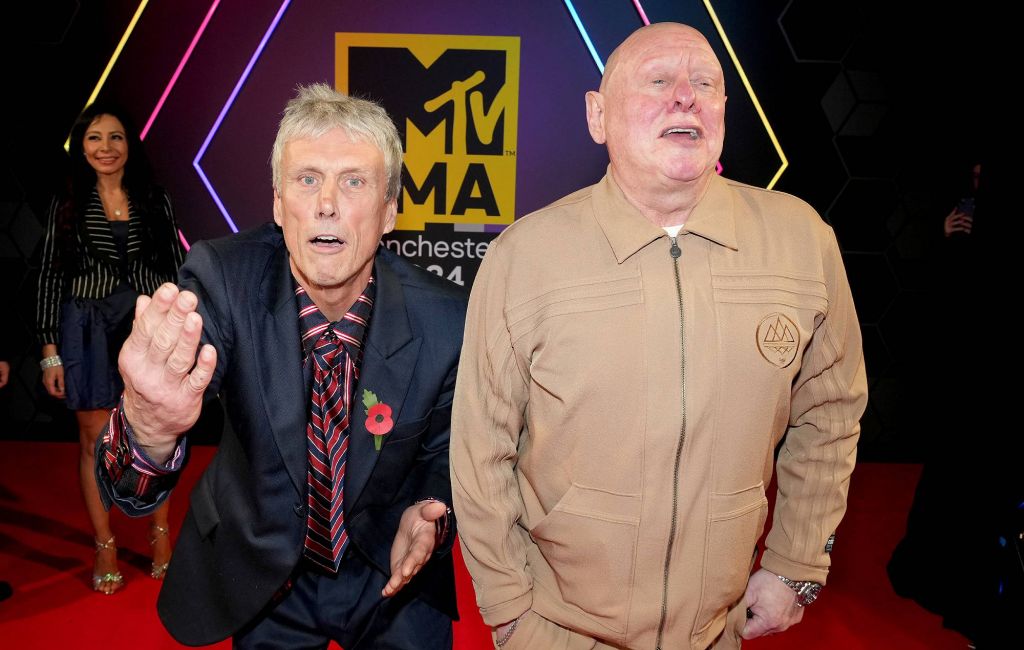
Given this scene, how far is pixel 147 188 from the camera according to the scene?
11.2ft

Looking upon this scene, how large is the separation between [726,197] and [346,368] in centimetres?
81

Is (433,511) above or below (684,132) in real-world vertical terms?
below

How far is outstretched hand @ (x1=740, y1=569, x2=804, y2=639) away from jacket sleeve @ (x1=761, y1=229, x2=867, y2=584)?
0.09ft

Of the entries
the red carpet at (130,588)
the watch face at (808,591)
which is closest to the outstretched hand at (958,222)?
the red carpet at (130,588)

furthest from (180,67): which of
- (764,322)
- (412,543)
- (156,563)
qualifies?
(764,322)

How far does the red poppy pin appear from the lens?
5.54ft

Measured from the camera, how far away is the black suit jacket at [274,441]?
1.66 metres

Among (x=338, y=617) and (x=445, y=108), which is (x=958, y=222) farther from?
(x=338, y=617)

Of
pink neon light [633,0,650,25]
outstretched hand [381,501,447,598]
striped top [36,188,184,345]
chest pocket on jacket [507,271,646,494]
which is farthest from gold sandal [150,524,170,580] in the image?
pink neon light [633,0,650,25]

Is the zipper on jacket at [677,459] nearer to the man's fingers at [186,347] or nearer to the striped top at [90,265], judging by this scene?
the man's fingers at [186,347]

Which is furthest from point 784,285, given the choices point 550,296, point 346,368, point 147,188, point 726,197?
point 147,188

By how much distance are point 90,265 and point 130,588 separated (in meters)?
1.23

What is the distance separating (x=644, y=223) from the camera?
1.51m

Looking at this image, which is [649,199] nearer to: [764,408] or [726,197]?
[726,197]
